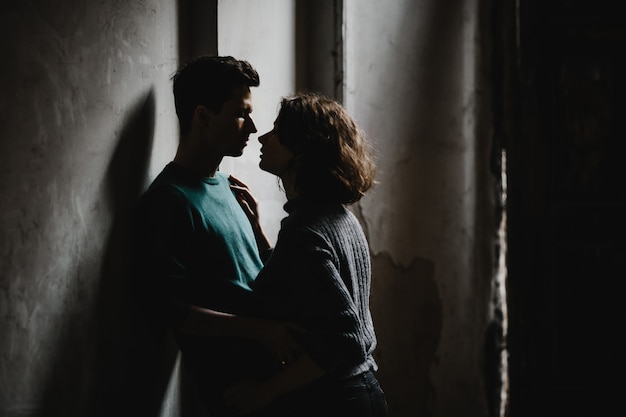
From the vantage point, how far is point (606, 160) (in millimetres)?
2982

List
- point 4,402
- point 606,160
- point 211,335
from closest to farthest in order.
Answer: point 4,402, point 211,335, point 606,160

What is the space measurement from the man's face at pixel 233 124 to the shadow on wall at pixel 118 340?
0.58 feet

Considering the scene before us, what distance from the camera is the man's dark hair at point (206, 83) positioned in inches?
65.7

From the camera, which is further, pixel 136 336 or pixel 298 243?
pixel 136 336

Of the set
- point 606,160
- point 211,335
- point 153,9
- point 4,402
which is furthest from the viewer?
point 606,160

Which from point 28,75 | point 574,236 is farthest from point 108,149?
point 574,236

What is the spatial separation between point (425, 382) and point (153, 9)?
198 centimetres

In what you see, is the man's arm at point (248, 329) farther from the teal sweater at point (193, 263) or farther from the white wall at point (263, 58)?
the white wall at point (263, 58)

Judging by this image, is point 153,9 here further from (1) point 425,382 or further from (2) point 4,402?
(1) point 425,382

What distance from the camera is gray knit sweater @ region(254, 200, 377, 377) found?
4.75 feet

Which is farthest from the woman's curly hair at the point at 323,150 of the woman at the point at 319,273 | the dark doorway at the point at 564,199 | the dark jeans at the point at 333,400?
the dark doorway at the point at 564,199

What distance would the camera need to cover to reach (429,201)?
3016mm

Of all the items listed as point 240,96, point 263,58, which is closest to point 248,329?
point 240,96

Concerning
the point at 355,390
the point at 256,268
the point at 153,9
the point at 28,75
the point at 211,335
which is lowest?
the point at 355,390
